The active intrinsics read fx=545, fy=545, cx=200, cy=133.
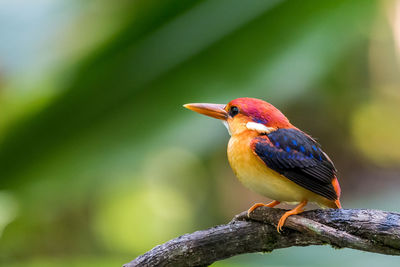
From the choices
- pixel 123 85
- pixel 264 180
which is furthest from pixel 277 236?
pixel 123 85

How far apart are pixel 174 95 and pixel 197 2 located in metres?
0.69

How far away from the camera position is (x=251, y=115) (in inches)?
84.7

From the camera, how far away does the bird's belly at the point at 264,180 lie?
1959 mm

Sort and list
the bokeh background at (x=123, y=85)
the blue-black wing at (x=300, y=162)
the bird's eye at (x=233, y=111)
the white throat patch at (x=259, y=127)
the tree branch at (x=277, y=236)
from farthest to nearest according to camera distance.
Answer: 1. the bokeh background at (x=123, y=85)
2. the bird's eye at (x=233, y=111)
3. the white throat patch at (x=259, y=127)
4. the blue-black wing at (x=300, y=162)
5. the tree branch at (x=277, y=236)

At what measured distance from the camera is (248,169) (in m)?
A: 1.99

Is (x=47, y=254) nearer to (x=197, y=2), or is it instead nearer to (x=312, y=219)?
(x=197, y=2)

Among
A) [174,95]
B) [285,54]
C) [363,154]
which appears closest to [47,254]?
[174,95]

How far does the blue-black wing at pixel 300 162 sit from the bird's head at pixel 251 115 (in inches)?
3.6

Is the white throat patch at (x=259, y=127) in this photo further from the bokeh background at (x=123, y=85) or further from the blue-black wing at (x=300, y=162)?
the bokeh background at (x=123, y=85)

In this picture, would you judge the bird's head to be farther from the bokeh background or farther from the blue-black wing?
the bokeh background

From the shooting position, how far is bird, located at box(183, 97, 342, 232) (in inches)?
76.4

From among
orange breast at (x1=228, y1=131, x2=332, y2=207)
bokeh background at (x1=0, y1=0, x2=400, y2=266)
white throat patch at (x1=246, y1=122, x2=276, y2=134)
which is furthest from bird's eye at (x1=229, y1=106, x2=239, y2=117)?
bokeh background at (x1=0, y1=0, x2=400, y2=266)

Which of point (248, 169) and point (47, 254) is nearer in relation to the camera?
point (248, 169)

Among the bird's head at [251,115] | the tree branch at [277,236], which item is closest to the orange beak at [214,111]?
the bird's head at [251,115]
